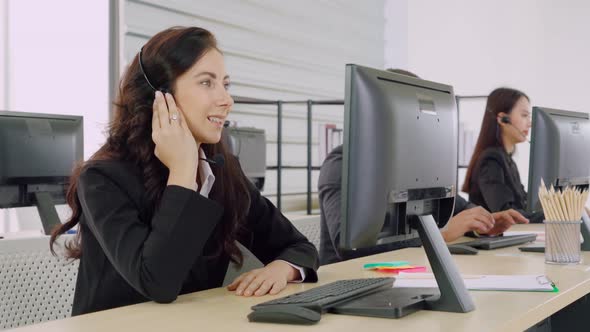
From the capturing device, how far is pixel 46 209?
2.68 m

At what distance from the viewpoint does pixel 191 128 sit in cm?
160

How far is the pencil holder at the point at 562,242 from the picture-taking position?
6.29ft

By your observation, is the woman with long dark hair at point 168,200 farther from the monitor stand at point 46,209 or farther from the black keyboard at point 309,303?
the monitor stand at point 46,209

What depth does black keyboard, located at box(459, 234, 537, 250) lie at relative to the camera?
2269 mm

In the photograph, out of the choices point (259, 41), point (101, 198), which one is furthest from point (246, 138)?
point (101, 198)

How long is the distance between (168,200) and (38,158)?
4.67ft

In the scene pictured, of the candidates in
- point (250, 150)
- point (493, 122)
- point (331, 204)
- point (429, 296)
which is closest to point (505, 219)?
point (331, 204)

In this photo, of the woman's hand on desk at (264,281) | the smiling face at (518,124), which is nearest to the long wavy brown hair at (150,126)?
the woman's hand on desk at (264,281)

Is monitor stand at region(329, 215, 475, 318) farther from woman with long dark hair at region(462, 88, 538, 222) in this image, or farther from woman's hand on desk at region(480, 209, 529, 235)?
woman with long dark hair at region(462, 88, 538, 222)

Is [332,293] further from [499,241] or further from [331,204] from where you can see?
[499,241]

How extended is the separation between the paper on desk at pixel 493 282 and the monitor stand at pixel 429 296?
0.49 ft

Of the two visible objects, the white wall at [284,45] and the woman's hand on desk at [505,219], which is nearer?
the woman's hand on desk at [505,219]

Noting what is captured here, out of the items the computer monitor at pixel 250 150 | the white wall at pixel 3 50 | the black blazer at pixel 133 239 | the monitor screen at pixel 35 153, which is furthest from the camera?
the computer monitor at pixel 250 150

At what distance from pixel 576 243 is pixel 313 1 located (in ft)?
11.3
